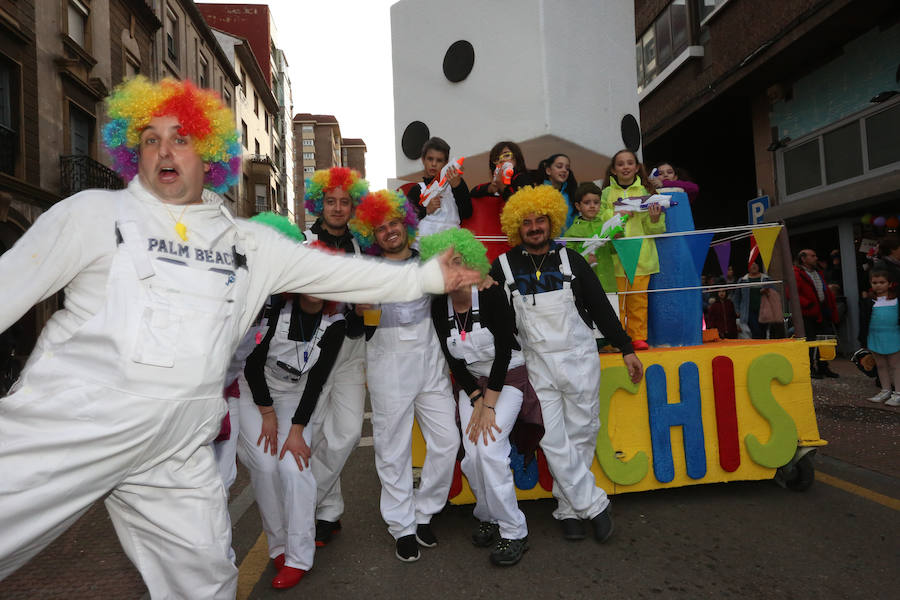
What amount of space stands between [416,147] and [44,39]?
39.5 ft

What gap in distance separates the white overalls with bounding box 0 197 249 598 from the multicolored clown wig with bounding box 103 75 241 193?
0.46 meters

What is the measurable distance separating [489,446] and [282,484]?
1.14 metres

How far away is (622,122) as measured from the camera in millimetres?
5844

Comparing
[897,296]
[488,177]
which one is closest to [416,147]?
[488,177]

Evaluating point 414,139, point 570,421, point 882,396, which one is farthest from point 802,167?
point 570,421

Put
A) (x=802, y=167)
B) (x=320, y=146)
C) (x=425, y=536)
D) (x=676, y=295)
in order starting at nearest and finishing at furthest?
1. (x=425, y=536)
2. (x=676, y=295)
3. (x=802, y=167)
4. (x=320, y=146)

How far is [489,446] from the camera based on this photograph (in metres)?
3.24

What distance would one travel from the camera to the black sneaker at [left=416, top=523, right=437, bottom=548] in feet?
11.3

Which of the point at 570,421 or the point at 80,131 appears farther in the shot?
the point at 80,131

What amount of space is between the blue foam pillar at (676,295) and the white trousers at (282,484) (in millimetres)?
2940

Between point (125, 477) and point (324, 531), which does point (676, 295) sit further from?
point (125, 477)

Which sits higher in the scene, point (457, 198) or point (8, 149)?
point (8, 149)

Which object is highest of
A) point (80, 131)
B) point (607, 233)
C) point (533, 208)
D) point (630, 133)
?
point (80, 131)

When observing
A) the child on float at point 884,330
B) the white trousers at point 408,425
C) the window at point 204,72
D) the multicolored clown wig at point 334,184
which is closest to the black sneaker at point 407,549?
the white trousers at point 408,425
